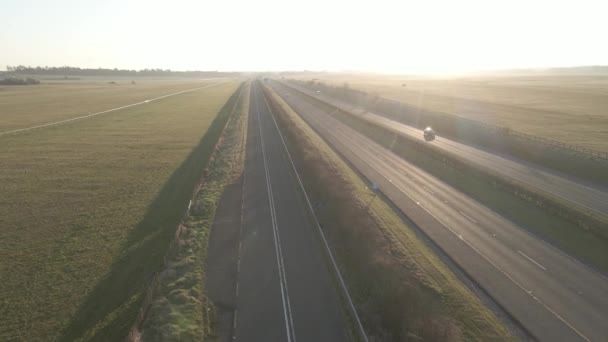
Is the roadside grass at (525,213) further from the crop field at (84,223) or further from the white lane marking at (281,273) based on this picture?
the crop field at (84,223)

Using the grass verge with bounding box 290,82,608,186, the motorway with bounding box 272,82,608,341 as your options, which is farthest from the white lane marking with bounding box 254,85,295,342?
the grass verge with bounding box 290,82,608,186

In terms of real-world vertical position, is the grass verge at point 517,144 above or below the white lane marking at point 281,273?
above

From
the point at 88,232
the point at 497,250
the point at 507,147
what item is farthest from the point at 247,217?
the point at 507,147

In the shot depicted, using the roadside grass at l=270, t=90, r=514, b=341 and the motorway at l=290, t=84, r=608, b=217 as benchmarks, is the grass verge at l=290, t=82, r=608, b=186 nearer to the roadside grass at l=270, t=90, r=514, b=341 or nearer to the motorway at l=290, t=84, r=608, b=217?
the motorway at l=290, t=84, r=608, b=217

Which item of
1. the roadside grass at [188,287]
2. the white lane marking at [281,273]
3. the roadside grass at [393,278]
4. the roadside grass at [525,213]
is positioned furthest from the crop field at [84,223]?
the roadside grass at [525,213]

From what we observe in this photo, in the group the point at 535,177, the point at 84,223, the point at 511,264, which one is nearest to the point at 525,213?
the point at 511,264

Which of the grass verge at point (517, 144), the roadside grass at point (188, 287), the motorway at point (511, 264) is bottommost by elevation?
the motorway at point (511, 264)
